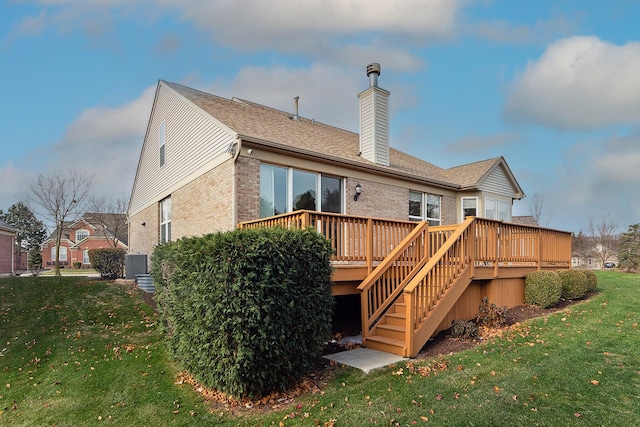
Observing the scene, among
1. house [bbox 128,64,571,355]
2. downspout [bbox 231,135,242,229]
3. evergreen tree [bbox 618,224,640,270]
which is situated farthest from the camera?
evergreen tree [bbox 618,224,640,270]

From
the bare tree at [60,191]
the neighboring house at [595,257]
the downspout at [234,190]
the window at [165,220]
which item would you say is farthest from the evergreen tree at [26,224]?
the neighboring house at [595,257]

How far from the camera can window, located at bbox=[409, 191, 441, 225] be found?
12.6 metres

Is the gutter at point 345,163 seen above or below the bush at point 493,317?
above

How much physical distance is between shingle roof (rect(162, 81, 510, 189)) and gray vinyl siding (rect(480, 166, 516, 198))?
0.35 meters

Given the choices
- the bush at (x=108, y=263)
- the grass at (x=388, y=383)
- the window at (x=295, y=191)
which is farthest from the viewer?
the bush at (x=108, y=263)

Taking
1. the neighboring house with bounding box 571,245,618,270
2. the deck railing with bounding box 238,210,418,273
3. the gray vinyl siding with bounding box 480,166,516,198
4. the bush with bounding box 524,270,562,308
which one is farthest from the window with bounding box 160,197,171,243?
the neighboring house with bounding box 571,245,618,270

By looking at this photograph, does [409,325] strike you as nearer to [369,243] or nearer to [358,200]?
[369,243]

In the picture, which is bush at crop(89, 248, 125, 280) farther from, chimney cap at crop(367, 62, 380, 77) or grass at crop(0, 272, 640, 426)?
chimney cap at crop(367, 62, 380, 77)

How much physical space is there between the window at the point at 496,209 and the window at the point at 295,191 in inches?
276

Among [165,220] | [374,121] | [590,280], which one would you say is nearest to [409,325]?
[590,280]

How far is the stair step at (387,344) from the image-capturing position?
20.2ft

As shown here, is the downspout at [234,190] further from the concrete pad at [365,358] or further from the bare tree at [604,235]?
the bare tree at [604,235]

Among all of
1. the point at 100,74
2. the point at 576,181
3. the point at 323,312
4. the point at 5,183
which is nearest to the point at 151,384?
the point at 323,312

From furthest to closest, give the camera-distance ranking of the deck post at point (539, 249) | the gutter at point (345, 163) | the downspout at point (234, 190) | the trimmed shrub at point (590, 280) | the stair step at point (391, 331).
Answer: the trimmed shrub at point (590, 280), the deck post at point (539, 249), the gutter at point (345, 163), the downspout at point (234, 190), the stair step at point (391, 331)
